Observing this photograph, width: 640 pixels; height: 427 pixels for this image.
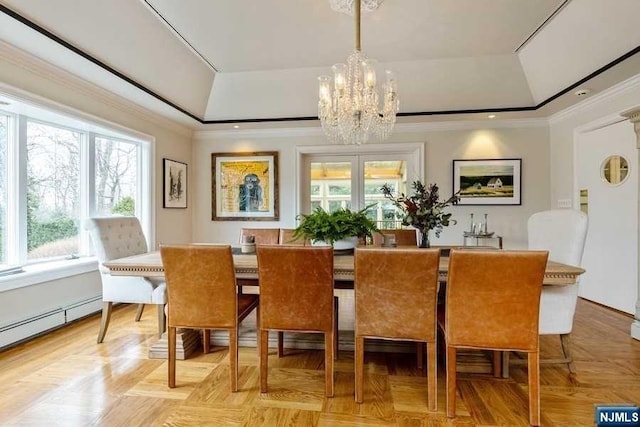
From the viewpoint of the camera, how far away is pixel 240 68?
3814 millimetres

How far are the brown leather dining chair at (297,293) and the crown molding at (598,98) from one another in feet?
11.5

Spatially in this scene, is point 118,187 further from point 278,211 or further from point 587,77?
point 587,77

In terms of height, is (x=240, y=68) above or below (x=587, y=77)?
above

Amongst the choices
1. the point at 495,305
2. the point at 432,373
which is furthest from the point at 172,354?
the point at 495,305

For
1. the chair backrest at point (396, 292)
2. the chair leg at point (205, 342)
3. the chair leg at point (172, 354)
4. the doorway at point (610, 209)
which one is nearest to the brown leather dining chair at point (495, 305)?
the chair backrest at point (396, 292)

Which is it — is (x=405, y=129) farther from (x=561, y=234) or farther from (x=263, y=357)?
(x=263, y=357)

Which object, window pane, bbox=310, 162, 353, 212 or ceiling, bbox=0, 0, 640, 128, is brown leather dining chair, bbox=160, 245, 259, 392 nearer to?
ceiling, bbox=0, 0, 640, 128

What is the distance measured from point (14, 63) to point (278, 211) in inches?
127

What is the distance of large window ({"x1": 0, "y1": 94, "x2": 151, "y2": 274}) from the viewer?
284cm

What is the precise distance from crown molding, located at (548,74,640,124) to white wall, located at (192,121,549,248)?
0.28 meters

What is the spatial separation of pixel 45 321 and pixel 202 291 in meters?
1.99

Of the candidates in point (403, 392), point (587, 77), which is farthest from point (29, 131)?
point (587, 77)

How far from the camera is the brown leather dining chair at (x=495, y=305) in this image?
5.40 feet

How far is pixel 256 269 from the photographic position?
2.13m
